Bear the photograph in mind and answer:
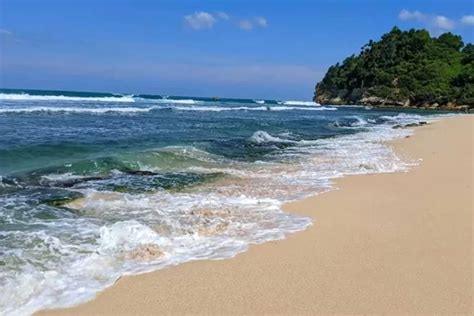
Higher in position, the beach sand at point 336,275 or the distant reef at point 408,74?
the distant reef at point 408,74

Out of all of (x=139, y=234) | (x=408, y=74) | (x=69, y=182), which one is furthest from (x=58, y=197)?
(x=408, y=74)

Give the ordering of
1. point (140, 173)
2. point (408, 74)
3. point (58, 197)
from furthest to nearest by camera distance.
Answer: point (408, 74) → point (140, 173) → point (58, 197)

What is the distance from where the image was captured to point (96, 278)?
3754 millimetres

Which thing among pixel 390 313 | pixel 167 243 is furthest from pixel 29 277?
pixel 390 313

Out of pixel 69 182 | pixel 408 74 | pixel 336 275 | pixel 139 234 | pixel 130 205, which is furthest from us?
pixel 408 74

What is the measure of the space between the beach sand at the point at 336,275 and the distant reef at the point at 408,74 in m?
81.1

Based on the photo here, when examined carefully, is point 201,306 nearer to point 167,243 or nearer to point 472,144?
point 167,243

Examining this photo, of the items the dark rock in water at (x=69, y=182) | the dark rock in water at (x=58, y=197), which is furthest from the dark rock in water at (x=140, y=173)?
the dark rock in water at (x=58, y=197)

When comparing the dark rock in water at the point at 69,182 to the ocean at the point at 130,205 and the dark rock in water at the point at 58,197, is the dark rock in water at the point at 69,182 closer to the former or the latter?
the ocean at the point at 130,205

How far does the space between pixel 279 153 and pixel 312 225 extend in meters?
8.02

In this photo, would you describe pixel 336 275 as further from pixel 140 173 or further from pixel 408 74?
pixel 408 74

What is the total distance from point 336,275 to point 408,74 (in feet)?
319

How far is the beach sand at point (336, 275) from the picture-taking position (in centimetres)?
326

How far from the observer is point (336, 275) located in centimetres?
380
